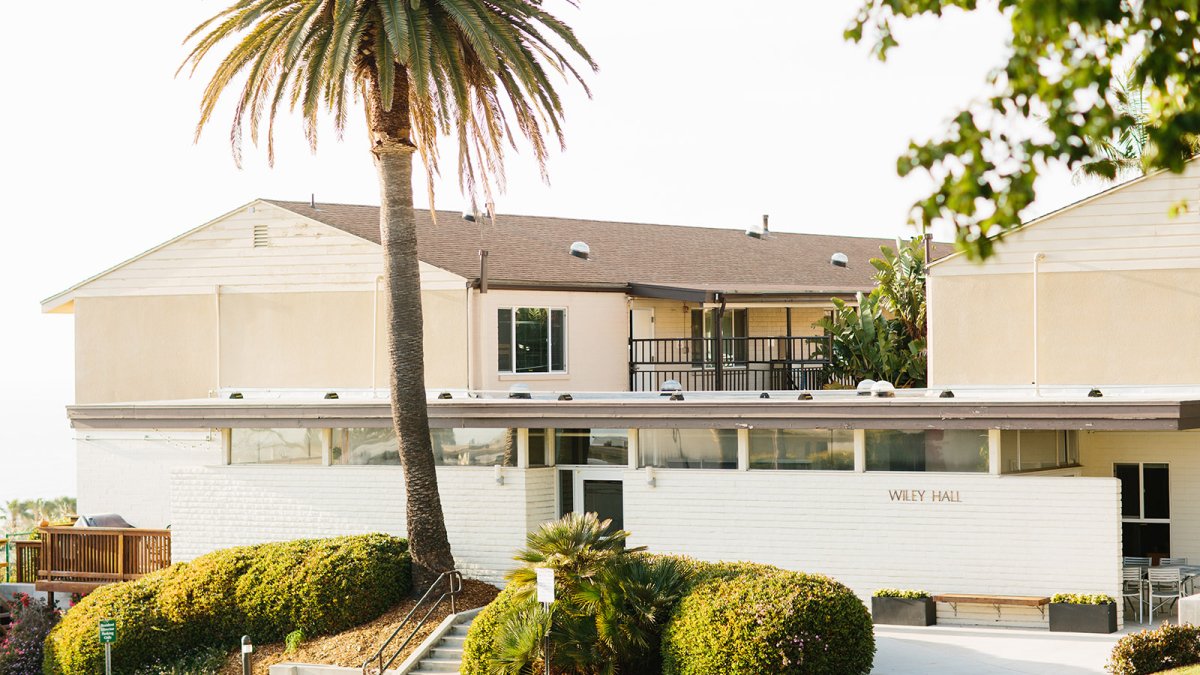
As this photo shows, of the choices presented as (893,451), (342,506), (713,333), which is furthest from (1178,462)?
(342,506)

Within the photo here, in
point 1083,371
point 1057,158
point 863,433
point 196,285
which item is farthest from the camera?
point 196,285

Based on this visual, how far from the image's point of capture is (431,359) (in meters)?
30.9

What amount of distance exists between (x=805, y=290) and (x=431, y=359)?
961 cm

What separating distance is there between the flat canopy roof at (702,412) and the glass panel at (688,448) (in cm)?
56

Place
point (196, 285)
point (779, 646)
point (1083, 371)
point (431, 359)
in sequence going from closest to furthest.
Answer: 1. point (779, 646)
2. point (1083, 371)
3. point (431, 359)
4. point (196, 285)

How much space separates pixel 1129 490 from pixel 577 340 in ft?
40.1

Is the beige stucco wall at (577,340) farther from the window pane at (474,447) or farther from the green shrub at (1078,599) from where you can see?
the green shrub at (1078,599)

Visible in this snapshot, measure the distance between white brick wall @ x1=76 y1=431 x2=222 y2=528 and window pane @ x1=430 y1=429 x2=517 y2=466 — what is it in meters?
8.35

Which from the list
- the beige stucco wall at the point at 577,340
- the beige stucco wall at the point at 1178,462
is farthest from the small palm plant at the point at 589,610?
the beige stucco wall at the point at 577,340

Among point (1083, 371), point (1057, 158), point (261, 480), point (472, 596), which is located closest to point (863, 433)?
point (1083, 371)

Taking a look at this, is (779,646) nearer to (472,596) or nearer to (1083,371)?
(472,596)

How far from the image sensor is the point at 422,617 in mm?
24219

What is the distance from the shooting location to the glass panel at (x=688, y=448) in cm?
2494

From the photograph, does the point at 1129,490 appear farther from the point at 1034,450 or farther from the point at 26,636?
the point at 26,636
